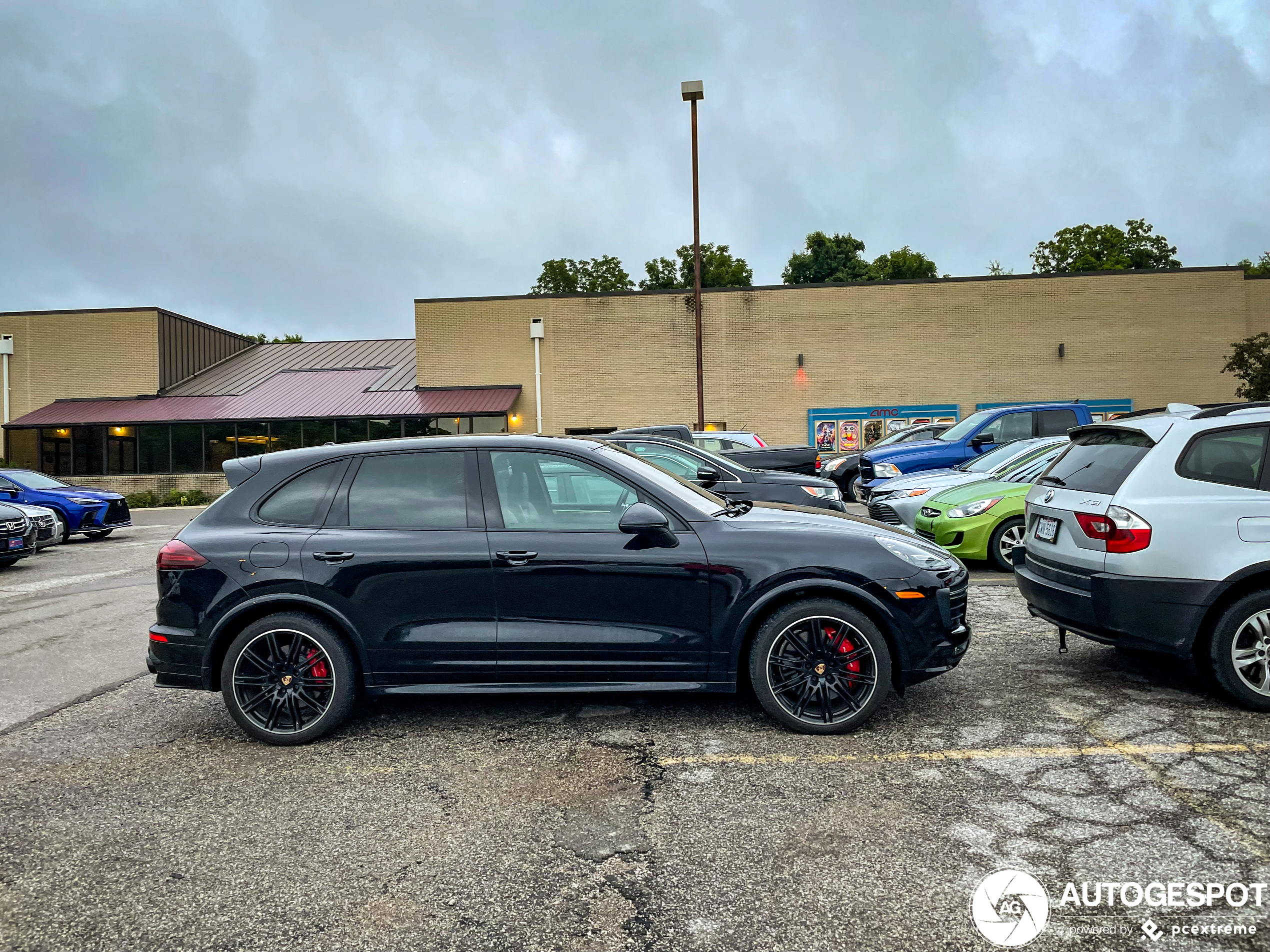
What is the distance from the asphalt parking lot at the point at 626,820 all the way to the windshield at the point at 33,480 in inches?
520

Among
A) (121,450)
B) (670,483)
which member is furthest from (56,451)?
(670,483)

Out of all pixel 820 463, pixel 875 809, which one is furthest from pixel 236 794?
pixel 820 463

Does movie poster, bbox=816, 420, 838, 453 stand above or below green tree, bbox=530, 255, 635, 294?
below

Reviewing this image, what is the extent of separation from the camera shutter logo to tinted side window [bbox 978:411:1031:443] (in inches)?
494

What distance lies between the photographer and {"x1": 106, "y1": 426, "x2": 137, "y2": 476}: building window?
103 feet

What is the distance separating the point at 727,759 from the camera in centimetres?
420

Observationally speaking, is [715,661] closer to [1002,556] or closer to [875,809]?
[875,809]

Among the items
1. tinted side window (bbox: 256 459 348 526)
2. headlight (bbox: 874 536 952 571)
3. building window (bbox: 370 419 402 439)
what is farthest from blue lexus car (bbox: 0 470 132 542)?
headlight (bbox: 874 536 952 571)

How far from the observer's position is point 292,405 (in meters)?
31.6

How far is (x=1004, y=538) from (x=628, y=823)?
6888mm

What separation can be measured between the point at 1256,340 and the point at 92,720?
31.4 meters

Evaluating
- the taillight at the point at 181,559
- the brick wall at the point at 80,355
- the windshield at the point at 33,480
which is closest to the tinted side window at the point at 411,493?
the taillight at the point at 181,559

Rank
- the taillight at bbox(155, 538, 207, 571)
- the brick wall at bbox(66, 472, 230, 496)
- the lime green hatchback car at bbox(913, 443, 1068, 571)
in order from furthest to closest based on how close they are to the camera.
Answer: the brick wall at bbox(66, 472, 230, 496) → the lime green hatchback car at bbox(913, 443, 1068, 571) → the taillight at bbox(155, 538, 207, 571)

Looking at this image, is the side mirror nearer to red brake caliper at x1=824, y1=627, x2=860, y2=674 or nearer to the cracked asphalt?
red brake caliper at x1=824, y1=627, x2=860, y2=674
